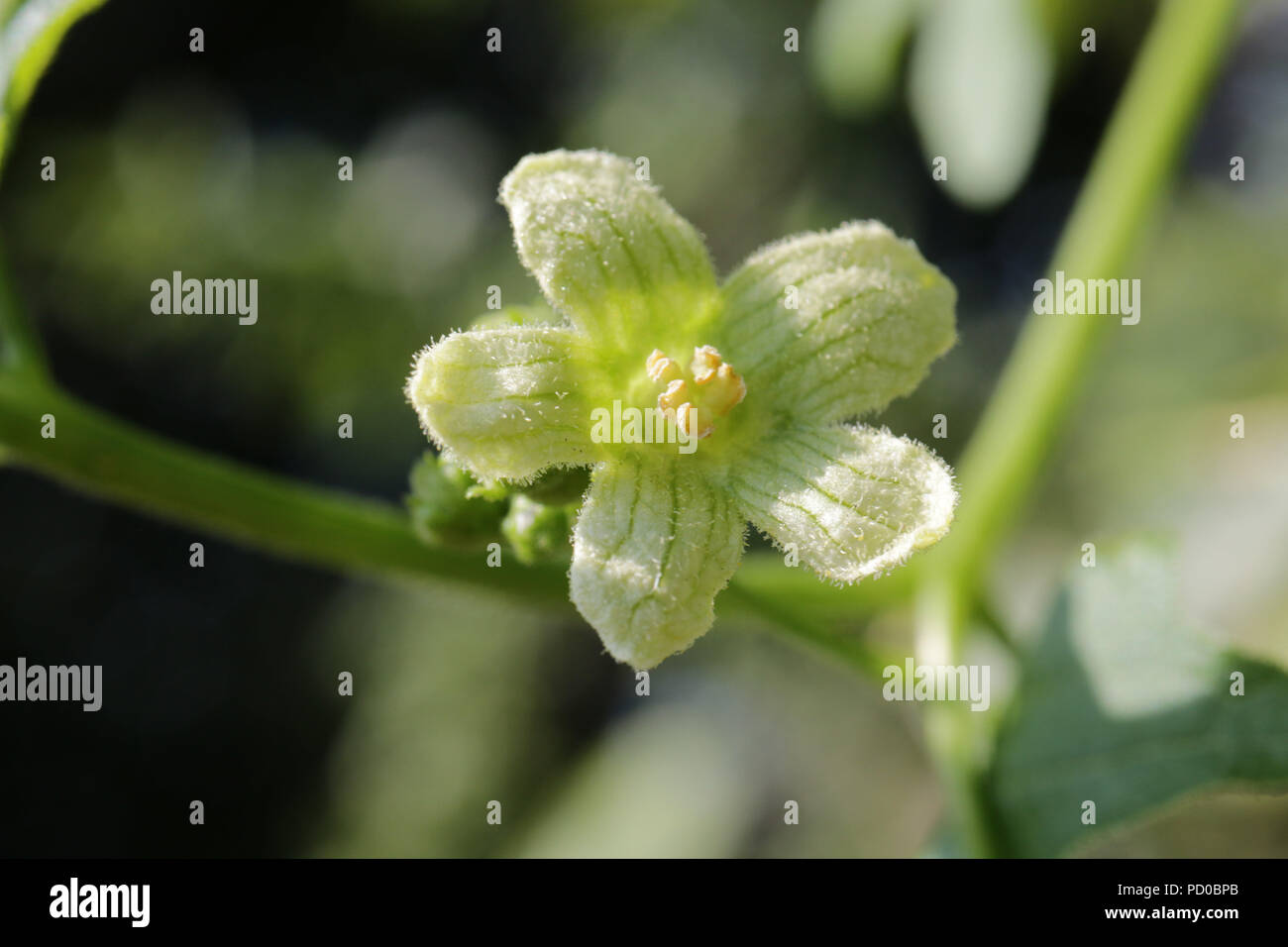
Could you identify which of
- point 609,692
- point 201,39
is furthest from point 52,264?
point 609,692

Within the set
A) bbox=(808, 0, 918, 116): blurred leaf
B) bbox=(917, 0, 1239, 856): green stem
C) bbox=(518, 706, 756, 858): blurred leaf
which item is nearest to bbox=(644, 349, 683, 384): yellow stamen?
bbox=(917, 0, 1239, 856): green stem

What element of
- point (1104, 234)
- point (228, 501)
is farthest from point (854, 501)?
point (1104, 234)

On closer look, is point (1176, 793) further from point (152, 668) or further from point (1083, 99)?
point (152, 668)

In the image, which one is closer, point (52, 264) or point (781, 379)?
point (781, 379)

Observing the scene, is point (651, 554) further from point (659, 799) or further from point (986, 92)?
point (659, 799)

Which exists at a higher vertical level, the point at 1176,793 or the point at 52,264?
the point at 52,264

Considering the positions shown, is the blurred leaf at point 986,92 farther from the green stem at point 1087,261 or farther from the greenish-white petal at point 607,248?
the greenish-white petal at point 607,248
